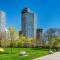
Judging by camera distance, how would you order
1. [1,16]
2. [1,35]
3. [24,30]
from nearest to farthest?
[1,35] < [1,16] < [24,30]

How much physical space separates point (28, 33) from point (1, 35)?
21.0 meters

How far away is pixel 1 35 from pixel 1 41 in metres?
4.53

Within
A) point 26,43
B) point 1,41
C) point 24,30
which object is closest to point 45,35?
point 26,43

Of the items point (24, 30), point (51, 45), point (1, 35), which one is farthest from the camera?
point (24, 30)

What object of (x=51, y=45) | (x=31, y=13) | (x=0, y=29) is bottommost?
(x=51, y=45)

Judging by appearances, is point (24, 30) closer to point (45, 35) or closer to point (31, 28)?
point (31, 28)

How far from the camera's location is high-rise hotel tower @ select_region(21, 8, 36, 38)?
6925 cm

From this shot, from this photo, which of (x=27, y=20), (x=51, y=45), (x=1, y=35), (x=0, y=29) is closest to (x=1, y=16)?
(x=0, y=29)

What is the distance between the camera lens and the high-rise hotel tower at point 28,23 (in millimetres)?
69250

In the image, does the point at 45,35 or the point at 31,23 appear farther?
the point at 31,23

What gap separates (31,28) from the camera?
2911 inches

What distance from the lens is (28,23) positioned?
72.8m

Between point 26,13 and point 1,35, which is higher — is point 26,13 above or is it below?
above

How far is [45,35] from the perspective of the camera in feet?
206
